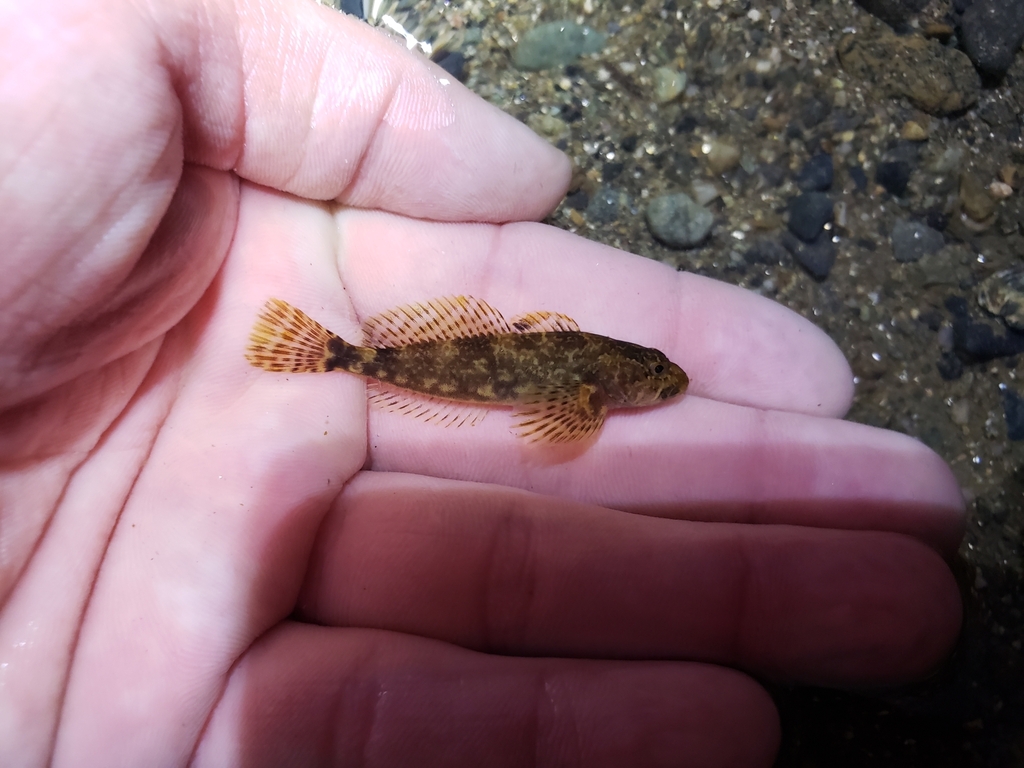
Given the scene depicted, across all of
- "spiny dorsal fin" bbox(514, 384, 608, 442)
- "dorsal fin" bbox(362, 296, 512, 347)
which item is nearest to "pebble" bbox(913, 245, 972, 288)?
"spiny dorsal fin" bbox(514, 384, 608, 442)

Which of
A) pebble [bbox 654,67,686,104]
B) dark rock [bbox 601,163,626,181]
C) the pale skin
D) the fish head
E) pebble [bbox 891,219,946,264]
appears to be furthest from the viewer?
pebble [bbox 654,67,686,104]

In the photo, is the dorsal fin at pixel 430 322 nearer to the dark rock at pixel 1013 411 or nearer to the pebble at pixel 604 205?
the pebble at pixel 604 205

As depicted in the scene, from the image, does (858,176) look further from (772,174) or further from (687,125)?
(687,125)

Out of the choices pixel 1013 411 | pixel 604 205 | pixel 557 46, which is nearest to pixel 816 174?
Answer: pixel 604 205

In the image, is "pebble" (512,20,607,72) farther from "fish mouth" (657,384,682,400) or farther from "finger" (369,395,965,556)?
"finger" (369,395,965,556)

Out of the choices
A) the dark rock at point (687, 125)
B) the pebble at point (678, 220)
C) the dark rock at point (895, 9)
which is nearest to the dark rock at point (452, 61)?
the dark rock at point (687, 125)

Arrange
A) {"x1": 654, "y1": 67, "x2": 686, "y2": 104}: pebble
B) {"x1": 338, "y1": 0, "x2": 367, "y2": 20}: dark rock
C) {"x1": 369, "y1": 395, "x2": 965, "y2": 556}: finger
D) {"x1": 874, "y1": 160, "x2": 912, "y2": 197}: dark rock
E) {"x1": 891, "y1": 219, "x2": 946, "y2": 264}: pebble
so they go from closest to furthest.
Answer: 1. {"x1": 369, "y1": 395, "x2": 965, "y2": 556}: finger
2. {"x1": 891, "y1": 219, "x2": 946, "y2": 264}: pebble
3. {"x1": 874, "y1": 160, "x2": 912, "y2": 197}: dark rock
4. {"x1": 654, "y1": 67, "x2": 686, "y2": 104}: pebble
5. {"x1": 338, "y1": 0, "x2": 367, "y2": 20}: dark rock

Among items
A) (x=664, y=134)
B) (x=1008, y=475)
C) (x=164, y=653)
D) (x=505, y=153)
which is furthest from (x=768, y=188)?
(x=164, y=653)
